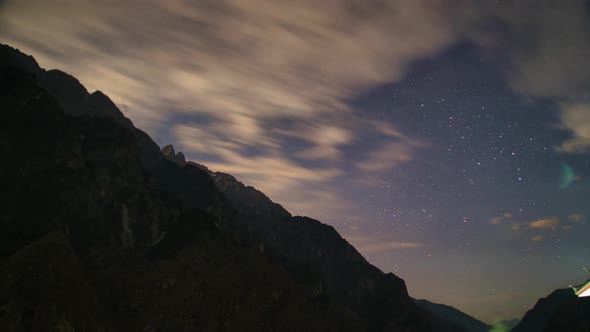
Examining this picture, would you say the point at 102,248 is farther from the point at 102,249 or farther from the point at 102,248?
the point at 102,249

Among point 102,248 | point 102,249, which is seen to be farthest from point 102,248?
point 102,249

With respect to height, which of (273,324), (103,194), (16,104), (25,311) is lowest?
(273,324)

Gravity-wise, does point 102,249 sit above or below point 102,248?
below

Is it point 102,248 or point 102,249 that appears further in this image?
point 102,248

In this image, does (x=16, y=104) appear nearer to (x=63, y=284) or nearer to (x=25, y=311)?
(x=63, y=284)

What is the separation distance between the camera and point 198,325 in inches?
2628

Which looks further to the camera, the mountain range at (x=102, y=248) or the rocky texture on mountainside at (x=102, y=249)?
the mountain range at (x=102, y=248)

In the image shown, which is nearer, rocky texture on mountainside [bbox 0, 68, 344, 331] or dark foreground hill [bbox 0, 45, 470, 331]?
rocky texture on mountainside [bbox 0, 68, 344, 331]

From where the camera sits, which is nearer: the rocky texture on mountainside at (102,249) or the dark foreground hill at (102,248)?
the rocky texture on mountainside at (102,249)

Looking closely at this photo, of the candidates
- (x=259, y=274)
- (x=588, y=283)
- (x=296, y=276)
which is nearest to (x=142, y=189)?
(x=259, y=274)

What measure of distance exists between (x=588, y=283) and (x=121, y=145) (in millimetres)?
103851

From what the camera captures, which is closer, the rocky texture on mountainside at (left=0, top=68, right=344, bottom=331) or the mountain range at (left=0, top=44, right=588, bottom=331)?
the rocky texture on mountainside at (left=0, top=68, right=344, bottom=331)

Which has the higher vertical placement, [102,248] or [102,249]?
[102,248]

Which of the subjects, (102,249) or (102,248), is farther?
(102,248)
